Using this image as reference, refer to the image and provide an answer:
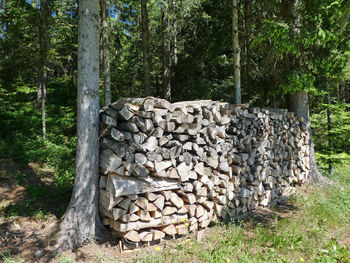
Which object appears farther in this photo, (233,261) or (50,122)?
(50,122)

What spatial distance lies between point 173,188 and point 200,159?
0.76m

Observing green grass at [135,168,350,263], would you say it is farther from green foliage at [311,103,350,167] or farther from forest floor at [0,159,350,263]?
green foliage at [311,103,350,167]

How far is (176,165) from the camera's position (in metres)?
3.73

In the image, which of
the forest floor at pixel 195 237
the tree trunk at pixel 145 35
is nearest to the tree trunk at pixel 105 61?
the tree trunk at pixel 145 35

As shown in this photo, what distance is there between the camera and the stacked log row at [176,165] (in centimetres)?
330

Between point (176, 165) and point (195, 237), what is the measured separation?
1.31m

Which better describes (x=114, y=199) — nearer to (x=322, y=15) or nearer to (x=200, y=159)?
(x=200, y=159)

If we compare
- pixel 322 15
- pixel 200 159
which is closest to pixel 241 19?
pixel 322 15

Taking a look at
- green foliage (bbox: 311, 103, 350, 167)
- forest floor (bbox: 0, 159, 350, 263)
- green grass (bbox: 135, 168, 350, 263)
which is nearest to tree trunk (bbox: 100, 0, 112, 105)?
forest floor (bbox: 0, 159, 350, 263)

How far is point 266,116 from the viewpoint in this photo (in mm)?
5391

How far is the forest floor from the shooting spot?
312cm

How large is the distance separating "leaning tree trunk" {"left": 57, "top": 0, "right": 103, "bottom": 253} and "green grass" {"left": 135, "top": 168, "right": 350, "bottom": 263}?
962mm

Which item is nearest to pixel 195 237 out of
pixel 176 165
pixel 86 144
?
pixel 176 165

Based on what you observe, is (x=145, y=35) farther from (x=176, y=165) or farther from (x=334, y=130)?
(x=334, y=130)
